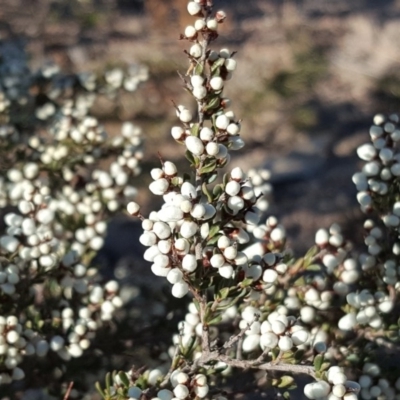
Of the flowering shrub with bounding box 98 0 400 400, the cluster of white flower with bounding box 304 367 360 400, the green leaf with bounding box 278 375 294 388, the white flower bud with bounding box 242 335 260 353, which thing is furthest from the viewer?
the white flower bud with bounding box 242 335 260 353

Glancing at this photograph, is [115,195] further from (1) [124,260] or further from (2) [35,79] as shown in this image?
(1) [124,260]

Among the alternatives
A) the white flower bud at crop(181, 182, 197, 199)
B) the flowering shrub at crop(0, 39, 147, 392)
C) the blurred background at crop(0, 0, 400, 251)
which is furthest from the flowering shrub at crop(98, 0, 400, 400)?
the blurred background at crop(0, 0, 400, 251)

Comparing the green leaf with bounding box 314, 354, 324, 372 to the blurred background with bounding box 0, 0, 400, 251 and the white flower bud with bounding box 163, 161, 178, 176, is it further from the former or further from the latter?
the blurred background with bounding box 0, 0, 400, 251

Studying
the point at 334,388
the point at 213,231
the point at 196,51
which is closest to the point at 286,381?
the point at 334,388

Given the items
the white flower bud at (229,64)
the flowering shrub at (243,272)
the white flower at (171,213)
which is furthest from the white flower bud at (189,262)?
the white flower bud at (229,64)

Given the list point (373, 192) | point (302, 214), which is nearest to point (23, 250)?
point (373, 192)

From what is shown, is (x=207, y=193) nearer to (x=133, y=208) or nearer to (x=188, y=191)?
(x=188, y=191)
